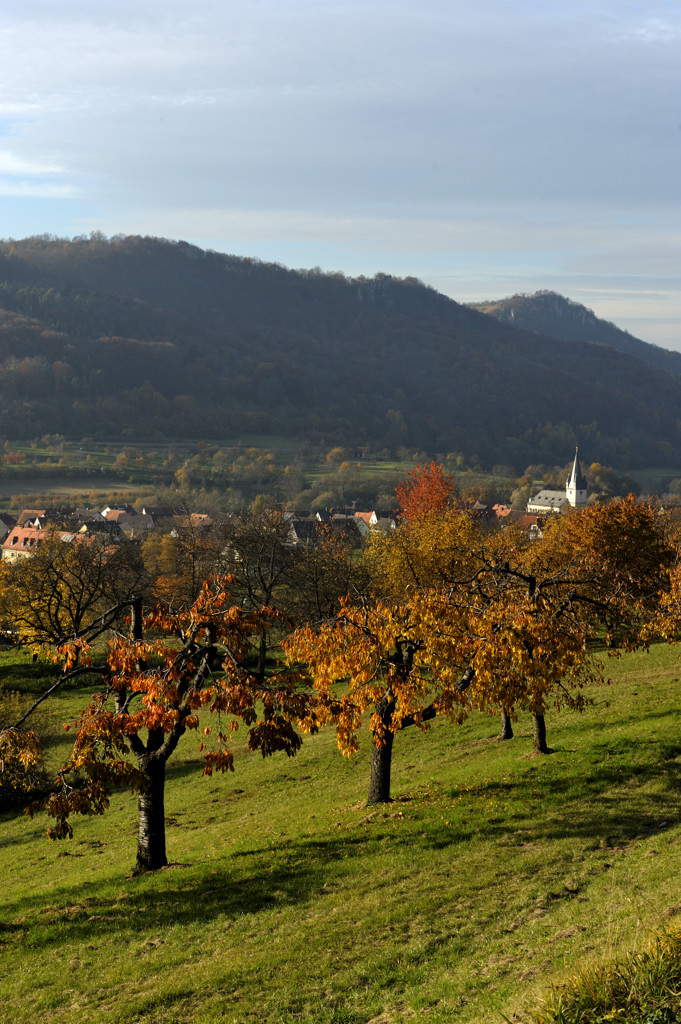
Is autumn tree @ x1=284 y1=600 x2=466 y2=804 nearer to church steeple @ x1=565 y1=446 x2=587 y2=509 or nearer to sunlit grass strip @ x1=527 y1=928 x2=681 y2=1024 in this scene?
sunlit grass strip @ x1=527 y1=928 x2=681 y2=1024

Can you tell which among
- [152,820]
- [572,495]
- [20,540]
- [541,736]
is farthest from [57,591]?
[572,495]

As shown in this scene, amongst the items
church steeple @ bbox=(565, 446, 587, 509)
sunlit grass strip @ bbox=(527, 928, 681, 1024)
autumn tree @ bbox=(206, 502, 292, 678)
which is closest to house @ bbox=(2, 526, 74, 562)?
autumn tree @ bbox=(206, 502, 292, 678)

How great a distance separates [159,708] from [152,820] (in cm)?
386

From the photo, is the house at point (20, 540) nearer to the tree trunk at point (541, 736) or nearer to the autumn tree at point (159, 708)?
the tree trunk at point (541, 736)

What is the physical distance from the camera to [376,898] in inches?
516

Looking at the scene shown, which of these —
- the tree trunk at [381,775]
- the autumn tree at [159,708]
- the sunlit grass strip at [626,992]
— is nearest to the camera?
the sunlit grass strip at [626,992]

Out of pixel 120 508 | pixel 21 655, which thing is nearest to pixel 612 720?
pixel 21 655

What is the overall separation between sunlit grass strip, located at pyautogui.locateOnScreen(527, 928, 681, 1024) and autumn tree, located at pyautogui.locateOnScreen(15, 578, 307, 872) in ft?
26.2

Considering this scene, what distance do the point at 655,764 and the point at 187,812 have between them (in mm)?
13767

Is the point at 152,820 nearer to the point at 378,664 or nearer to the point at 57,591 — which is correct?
the point at 378,664

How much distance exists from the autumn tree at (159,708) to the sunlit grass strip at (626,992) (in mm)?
7993

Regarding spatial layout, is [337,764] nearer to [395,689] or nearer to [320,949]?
[395,689]

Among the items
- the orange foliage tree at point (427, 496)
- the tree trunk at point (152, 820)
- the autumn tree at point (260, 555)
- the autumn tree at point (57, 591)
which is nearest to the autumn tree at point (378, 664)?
the tree trunk at point (152, 820)

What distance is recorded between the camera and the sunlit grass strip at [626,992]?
6.88m
